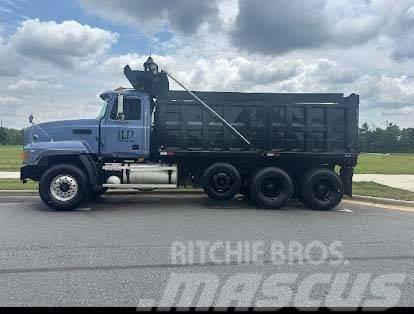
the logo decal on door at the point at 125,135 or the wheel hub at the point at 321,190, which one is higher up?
the logo decal on door at the point at 125,135

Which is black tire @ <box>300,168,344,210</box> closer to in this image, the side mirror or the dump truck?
the dump truck

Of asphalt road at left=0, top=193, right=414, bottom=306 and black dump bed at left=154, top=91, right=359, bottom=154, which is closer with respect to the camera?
asphalt road at left=0, top=193, right=414, bottom=306

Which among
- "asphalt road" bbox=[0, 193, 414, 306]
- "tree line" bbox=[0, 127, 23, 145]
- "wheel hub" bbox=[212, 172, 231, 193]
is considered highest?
"tree line" bbox=[0, 127, 23, 145]

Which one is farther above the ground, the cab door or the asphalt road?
the cab door

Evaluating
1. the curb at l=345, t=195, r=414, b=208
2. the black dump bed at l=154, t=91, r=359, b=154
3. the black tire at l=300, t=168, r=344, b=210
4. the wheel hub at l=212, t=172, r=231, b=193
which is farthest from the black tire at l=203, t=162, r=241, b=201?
the curb at l=345, t=195, r=414, b=208

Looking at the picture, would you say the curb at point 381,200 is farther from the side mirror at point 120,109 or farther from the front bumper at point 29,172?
the front bumper at point 29,172

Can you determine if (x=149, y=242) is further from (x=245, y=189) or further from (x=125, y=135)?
(x=245, y=189)

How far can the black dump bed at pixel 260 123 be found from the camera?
407 inches

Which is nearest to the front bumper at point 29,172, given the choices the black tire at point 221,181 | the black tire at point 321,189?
the black tire at point 221,181

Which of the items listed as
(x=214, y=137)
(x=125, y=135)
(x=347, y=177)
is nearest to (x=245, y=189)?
(x=214, y=137)

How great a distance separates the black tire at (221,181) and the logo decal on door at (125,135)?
77.2 inches

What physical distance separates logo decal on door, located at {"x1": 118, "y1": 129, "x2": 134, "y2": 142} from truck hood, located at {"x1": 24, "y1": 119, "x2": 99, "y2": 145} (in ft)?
1.84

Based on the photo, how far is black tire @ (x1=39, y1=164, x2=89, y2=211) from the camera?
9555 millimetres

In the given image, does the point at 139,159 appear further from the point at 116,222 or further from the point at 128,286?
the point at 128,286
